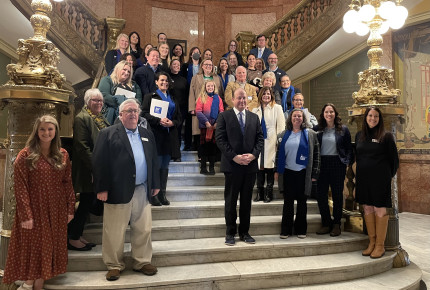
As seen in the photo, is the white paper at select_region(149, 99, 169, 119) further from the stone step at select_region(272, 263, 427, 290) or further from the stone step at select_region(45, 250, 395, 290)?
the stone step at select_region(272, 263, 427, 290)

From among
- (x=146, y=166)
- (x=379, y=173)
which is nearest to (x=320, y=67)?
(x=379, y=173)

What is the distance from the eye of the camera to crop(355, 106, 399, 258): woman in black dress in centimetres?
372

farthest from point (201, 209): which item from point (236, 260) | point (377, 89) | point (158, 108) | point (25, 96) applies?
point (377, 89)

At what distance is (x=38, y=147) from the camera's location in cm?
273

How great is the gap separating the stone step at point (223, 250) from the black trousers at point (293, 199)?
0.13 metres

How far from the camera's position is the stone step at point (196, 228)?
3.65 m

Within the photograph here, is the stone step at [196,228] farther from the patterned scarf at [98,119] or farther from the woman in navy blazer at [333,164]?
the patterned scarf at [98,119]

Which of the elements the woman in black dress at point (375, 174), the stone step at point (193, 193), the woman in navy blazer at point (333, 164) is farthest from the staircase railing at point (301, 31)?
the stone step at point (193, 193)

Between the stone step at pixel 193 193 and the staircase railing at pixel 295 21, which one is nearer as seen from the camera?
the stone step at pixel 193 193

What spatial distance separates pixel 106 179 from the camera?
2.88 metres

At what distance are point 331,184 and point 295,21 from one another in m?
5.71

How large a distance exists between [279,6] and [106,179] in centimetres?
948

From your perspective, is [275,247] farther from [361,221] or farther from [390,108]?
[390,108]

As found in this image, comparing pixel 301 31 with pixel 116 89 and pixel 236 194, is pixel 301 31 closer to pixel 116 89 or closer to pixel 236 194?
pixel 116 89
